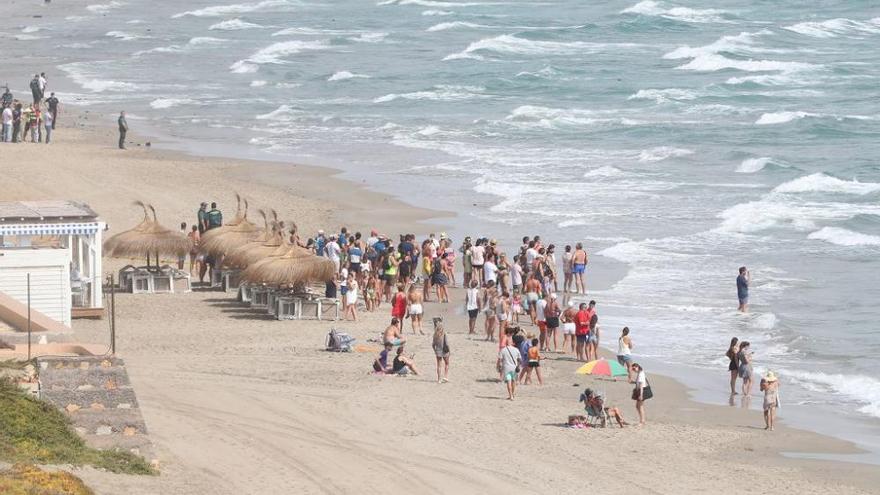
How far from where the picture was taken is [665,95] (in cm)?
5575

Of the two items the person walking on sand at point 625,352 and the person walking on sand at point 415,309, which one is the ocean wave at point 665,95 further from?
the person walking on sand at point 625,352

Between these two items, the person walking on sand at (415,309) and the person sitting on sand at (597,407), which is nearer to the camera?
the person sitting on sand at (597,407)

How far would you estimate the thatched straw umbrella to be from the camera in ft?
83.6

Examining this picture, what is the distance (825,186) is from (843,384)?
17864 mm

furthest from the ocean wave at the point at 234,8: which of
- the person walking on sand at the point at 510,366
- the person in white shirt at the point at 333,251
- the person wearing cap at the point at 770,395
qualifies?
the person wearing cap at the point at 770,395

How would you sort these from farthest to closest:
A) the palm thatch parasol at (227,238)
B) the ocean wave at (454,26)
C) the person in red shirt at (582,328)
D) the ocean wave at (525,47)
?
1. the ocean wave at (454,26)
2. the ocean wave at (525,47)
3. the palm thatch parasol at (227,238)
4. the person in red shirt at (582,328)

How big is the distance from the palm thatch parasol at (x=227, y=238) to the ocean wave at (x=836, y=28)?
5065 cm

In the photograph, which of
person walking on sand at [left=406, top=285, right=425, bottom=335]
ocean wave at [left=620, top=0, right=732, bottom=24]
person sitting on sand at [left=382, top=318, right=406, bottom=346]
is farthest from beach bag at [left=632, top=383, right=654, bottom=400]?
ocean wave at [left=620, top=0, right=732, bottom=24]

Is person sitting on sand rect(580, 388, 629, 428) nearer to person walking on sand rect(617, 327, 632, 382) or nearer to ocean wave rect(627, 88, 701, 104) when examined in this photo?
person walking on sand rect(617, 327, 632, 382)

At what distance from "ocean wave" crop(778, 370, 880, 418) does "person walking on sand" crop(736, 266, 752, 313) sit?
3.00m

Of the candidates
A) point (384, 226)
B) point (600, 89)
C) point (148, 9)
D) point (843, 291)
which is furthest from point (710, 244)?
point (148, 9)

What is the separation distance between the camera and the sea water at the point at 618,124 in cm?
2636

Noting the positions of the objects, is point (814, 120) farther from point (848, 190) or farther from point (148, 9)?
point (148, 9)

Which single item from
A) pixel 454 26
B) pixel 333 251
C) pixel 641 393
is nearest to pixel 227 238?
pixel 333 251
